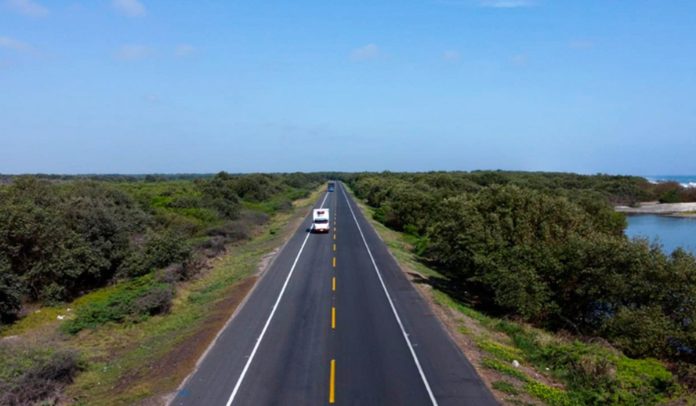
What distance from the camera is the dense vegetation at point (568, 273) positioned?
2062cm

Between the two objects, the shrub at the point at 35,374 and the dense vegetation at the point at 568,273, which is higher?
the dense vegetation at the point at 568,273

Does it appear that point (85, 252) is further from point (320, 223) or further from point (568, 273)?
point (568, 273)

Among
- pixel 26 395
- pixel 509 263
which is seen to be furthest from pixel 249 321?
pixel 509 263

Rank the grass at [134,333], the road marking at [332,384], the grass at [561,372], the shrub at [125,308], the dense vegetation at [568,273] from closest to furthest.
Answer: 1. the road marking at [332,384]
2. the grass at [561,372]
3. the grass at [134,333]
4. the dense vegetation at [568,273]
5. the shrub at [125,308]

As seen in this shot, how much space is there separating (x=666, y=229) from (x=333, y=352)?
228 feet

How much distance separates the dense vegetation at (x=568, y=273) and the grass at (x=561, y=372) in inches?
68.1

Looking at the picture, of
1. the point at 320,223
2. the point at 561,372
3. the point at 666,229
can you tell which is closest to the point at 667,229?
the point at 666,229

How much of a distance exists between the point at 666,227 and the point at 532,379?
229ft

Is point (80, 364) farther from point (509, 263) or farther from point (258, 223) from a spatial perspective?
point (258, 223)

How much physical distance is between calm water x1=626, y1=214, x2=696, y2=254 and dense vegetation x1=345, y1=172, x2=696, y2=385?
80.0ft

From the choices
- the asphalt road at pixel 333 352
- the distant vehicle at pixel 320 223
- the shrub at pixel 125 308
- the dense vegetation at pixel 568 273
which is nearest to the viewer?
the asphalt road at pixel 333 352

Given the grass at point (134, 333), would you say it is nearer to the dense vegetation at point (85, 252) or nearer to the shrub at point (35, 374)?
the shrub at point (35, 374)

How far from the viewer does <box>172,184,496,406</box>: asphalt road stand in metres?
14.2

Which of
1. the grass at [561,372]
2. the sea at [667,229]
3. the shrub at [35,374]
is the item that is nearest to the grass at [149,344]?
the shrub at [35,374]
